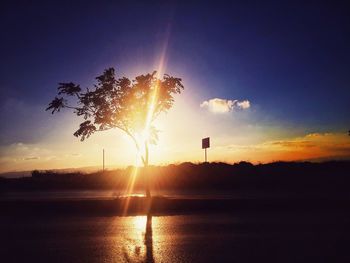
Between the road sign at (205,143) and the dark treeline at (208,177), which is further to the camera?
the road sign at (205,143)

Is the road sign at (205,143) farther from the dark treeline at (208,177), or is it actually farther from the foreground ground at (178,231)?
the foreground ground at (178,231)

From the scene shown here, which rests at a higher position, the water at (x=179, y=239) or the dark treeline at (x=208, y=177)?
the dark treeline at (x=208, y=177)

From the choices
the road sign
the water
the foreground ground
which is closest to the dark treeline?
the road sign

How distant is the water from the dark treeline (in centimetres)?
2081

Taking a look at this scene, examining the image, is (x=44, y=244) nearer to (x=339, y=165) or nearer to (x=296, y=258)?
(x=296, y=258)

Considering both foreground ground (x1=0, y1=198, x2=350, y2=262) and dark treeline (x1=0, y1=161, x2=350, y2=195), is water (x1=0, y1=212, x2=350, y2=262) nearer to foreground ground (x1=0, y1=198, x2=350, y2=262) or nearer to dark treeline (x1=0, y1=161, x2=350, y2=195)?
foreground ground (x1=0, y1=198, x2=350, y2=262)

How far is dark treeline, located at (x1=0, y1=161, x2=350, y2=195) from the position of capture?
3697cm

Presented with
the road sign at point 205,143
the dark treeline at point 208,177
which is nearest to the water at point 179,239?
the dark treeline at point 208,177

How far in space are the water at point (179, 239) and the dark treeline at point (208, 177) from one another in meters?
20.8

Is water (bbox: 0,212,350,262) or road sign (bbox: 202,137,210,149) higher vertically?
road sign (bbox: 202,137,210,149)

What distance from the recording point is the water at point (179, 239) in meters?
8.23

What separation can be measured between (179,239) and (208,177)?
3214 cm

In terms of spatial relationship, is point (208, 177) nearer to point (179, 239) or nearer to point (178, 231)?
point (178, 231)

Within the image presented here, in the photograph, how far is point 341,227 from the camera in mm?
11844
